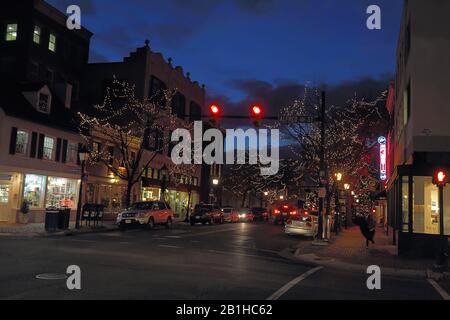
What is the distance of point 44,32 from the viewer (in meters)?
36.8

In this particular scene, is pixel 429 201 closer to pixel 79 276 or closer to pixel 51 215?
pixel 79 276

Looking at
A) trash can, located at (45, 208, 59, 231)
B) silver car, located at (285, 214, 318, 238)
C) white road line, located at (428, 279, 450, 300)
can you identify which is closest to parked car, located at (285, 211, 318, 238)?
silver car, located at (285, 214, 318, 238)

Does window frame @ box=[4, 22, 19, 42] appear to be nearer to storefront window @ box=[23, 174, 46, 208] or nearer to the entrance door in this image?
storefront window @ box=[23, 174, 46, 208]

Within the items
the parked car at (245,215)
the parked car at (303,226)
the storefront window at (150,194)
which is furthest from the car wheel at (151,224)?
the parked car at (245,215)

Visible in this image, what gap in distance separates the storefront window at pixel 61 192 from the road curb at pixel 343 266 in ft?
55.9

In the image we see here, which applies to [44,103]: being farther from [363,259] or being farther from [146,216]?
[363,259]

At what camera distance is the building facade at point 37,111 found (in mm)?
28094

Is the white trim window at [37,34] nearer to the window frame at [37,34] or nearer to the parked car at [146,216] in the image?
the window frame at [37,34]

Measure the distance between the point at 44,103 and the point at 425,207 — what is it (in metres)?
23.8

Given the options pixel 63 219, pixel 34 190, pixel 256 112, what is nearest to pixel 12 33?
pixel 34 190
